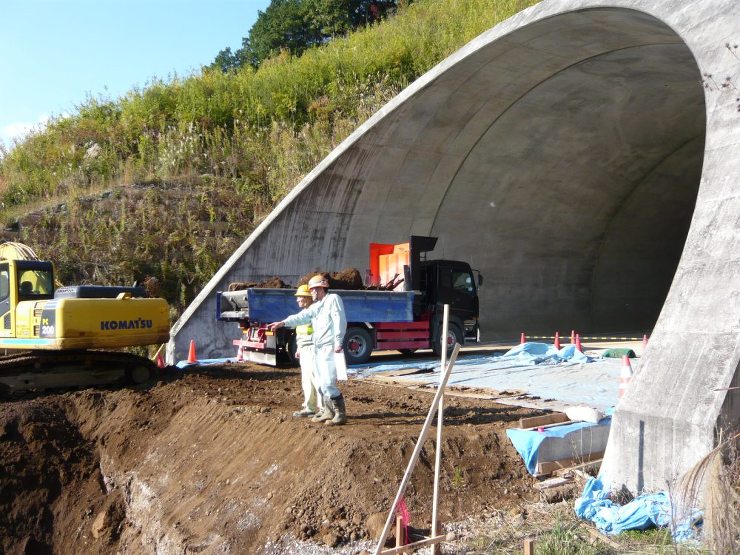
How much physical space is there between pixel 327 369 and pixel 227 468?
4.73ft

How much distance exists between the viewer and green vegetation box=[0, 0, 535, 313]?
1822 centimetres

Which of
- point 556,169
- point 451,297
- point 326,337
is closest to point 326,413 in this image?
point 326,337

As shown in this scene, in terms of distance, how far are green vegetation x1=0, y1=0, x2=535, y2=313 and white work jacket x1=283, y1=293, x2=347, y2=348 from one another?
1063 cm

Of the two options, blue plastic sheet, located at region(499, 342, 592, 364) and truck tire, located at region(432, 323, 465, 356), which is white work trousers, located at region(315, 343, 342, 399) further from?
truck tire, located at region(432, 323, 465, 356)

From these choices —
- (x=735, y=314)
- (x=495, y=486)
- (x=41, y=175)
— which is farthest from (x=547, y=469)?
(x=41, y=175)

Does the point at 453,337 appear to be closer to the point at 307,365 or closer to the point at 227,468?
the point at 307,365

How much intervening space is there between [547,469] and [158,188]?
16.6m

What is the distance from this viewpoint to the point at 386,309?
568 inches

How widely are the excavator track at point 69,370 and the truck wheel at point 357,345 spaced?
3.78 metres

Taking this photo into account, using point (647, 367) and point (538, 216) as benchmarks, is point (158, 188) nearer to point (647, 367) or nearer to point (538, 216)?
point (538, 216)

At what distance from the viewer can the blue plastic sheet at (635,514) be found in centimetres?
464

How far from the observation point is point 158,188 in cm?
2044

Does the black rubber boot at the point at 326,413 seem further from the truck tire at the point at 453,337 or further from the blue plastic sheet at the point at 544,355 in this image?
the truck tire at the point at 453,337

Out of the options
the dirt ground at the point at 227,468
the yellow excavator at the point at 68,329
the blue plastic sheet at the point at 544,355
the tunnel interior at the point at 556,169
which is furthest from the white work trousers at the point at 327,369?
the tunnel interior at the point at 556,169
